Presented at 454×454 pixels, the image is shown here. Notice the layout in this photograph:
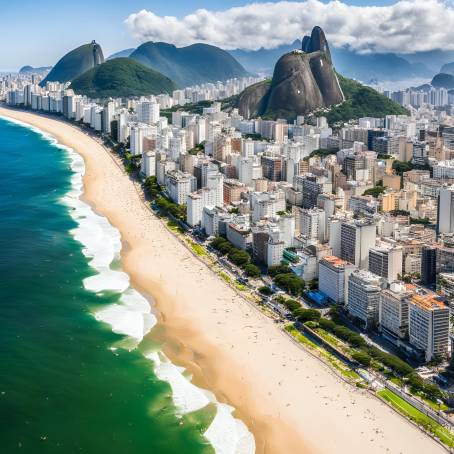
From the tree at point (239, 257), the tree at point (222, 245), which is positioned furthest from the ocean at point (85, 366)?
the tree at point (239, 257)

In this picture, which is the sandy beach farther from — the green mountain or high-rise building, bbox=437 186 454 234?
the green mountain

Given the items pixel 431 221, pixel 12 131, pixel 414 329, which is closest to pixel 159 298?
pixel 414 329

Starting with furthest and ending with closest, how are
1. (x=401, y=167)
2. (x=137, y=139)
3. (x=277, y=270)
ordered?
1. (x=137, y=139)
2. (x=401, y=167)
3. (x=277, y=270)

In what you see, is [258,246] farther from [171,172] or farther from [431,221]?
[171,172]

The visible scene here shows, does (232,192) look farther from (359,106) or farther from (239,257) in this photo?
(359,106)

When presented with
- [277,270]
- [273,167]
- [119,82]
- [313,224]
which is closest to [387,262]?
[277,270]

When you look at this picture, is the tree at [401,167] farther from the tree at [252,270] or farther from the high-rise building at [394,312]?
the high-rise building at [394,312]

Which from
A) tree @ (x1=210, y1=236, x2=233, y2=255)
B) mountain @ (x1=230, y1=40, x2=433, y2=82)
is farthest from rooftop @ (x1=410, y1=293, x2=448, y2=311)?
mountain @ (x1=230, y1=40, x2=433, y2=82)
